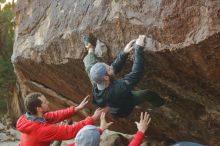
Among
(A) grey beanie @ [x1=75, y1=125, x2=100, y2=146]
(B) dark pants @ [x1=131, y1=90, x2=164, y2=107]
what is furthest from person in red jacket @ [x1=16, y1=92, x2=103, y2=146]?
(A) grey beanie @ [x1=75, y1=125, x2=100, y2=146]

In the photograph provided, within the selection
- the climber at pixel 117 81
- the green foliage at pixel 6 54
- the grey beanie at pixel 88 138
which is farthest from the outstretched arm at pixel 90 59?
the green foliage at pixel 6 54

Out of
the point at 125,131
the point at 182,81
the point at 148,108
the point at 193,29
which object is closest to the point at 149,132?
the point at 125,131

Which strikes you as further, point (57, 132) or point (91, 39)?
point (91, 39)

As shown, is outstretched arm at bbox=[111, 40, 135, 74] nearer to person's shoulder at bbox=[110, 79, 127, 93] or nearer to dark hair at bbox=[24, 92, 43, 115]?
person's shoulder at bbox=[110, 79, 127, 93]

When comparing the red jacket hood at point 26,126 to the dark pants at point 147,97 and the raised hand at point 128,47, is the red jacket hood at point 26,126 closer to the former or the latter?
the dark pants at point 147,97

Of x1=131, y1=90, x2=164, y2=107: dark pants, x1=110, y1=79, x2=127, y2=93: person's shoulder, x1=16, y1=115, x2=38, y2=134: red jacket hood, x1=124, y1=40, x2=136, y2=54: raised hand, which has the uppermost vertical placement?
x1=124, y1=40, x2=136, y2=54: raised hand

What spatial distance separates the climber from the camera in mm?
6168

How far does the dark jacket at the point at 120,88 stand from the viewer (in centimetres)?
621

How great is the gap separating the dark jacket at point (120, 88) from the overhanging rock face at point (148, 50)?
0.73 ft

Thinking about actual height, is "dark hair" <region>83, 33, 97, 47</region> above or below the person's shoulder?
above

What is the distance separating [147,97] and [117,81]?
2.66 feet

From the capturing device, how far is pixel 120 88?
6.30 metres

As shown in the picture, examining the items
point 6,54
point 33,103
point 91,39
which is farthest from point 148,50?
point 6,54

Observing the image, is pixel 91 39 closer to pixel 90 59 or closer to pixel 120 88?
pixel 90 59
